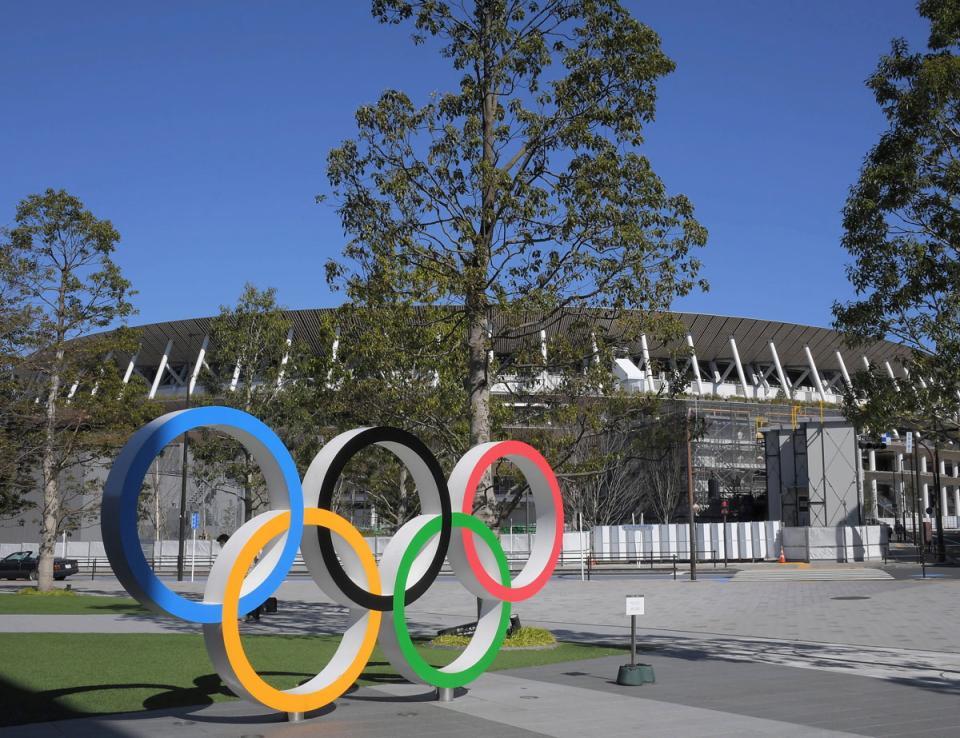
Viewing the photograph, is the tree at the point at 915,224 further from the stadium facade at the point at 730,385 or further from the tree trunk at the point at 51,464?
the stadium facade at the point at 730,385

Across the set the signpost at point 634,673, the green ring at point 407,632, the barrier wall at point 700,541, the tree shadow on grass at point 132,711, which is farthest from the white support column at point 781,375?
the tree shadow on grass at point 132,711

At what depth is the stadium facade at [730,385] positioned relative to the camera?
62.7 metres

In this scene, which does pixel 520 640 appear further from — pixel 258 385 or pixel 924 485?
pixel 924 485

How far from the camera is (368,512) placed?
7231 cm

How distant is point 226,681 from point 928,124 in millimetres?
11965

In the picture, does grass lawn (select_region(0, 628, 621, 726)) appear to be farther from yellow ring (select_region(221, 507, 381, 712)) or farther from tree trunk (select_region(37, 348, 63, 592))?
tree trunk (select_region(37, 348, 63, 592))

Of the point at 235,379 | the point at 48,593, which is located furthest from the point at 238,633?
the point at 235,379

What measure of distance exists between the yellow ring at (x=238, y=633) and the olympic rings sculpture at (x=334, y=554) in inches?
0.4

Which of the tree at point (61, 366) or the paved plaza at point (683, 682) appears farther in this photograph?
the tree at point (61, 366)

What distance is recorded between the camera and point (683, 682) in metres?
12.4

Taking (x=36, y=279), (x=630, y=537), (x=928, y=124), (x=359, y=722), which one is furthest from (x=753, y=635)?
(x=630, y=537)

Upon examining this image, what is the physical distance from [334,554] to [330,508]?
22.7 inches

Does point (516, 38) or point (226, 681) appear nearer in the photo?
point (226, 681)

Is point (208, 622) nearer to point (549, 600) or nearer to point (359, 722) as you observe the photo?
point (359, 722)
